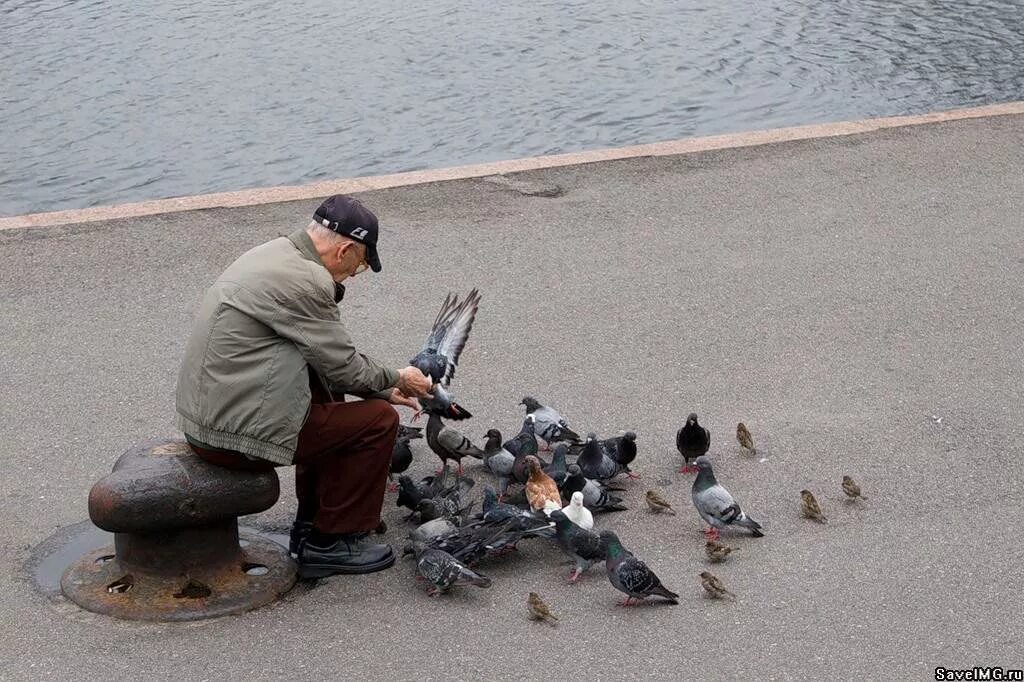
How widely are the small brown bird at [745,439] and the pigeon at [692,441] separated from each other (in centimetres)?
21

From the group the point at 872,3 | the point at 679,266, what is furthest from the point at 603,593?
the point at 872,3

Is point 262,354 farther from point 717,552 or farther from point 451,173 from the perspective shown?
point 451,173

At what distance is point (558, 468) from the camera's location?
653cm

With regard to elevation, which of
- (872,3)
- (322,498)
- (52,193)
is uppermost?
(322,498)

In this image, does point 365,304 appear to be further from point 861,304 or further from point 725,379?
point 861,304

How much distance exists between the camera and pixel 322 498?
577cm

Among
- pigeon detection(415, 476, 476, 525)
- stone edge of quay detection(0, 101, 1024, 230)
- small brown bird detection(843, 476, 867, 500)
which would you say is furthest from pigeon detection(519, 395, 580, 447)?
Result: stone edge of quay detection(0, 101, 1024, 230)

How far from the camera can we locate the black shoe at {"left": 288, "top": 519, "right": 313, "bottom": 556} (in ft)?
19.2

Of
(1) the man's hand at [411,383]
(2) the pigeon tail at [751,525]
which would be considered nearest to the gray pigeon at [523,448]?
(1) the man's hand at [411,383]

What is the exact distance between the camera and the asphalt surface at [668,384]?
17.5ft

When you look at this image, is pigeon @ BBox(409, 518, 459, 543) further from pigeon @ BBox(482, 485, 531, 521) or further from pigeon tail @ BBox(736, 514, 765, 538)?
pigeon tail @ BBox(736, 514, 765, 538)

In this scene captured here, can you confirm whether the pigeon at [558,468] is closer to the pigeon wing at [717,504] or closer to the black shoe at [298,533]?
the pigeon wing at [717,504]

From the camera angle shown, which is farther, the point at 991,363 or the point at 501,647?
the point at 991,363

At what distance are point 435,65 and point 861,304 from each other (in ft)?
30.8
